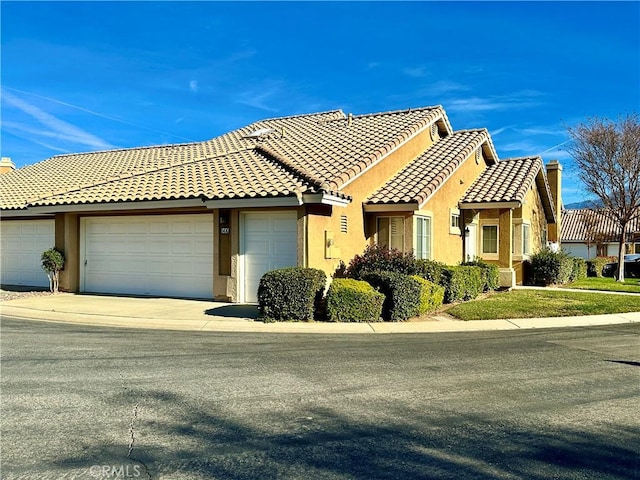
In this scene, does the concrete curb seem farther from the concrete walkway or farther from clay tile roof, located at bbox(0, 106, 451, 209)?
clay tile roof, located at bbox(0, 106, 451, 209)

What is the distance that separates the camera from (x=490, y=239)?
19938 millimetres

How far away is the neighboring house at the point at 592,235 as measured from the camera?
41.1 metres

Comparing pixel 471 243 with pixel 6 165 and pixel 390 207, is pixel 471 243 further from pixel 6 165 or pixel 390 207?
pixel 6 165

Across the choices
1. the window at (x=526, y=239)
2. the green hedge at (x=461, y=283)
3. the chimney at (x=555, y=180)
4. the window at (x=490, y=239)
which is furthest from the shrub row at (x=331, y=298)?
the chimney at (x=555, y=180)

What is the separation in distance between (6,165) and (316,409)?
26.3m

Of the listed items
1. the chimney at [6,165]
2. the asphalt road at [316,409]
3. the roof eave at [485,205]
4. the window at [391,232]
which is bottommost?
the asphalt road at [316,409]

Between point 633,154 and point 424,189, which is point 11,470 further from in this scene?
point 633,154

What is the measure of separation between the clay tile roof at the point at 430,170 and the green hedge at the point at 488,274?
3.28 m

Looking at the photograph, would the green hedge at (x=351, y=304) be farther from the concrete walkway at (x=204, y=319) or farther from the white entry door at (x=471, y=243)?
the white entry door at (x=471, y=243)

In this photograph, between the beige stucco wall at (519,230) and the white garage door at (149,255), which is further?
the beige stucco wall at (519,230)

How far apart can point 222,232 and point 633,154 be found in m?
21.3

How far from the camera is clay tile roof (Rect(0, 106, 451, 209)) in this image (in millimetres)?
14297

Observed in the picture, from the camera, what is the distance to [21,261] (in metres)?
18.7

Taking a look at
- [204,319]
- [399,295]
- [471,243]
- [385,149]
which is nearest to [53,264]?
[204,319]
